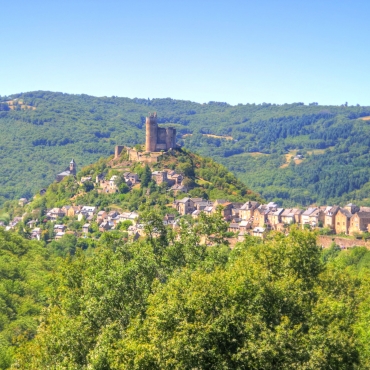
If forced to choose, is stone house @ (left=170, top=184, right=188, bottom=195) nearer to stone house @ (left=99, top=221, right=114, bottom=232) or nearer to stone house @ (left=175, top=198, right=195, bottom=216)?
stone house @ (left=175, top=198, right=195, bottom=216)

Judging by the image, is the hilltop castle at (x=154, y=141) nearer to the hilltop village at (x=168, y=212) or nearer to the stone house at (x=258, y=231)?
the hilltop village at (x=168, y=212)

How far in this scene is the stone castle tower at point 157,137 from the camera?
126m

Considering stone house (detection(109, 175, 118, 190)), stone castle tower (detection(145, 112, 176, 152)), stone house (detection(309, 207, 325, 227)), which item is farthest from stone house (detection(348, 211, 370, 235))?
stone castle tower (detection(145, 112, 176, 152))

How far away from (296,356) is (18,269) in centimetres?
4991

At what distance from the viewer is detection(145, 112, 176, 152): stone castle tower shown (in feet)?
413

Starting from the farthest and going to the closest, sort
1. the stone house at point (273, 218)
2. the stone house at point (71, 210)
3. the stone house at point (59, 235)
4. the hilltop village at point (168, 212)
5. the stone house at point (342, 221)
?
the stone house at point (71, 210)
the stone house at point (59, 235)
the stone house at point (273, 218)
the hilltop village at point (168, 212)
the stone house at point (342, 221)

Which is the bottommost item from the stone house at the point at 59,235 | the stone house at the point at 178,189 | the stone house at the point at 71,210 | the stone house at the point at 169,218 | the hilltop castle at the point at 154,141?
the stone house at the point at 59,235

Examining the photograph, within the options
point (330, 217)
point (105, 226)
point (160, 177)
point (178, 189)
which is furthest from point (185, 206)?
point (330, 217)

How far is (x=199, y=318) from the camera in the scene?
30.3m

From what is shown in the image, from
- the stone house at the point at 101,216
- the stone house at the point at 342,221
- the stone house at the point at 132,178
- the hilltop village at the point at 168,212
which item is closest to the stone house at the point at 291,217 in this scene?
the hilltop village at the point at 168,212

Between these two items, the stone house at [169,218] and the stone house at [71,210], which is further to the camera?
the stone house at [71,210]

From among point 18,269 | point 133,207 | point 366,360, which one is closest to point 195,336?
point 366,360

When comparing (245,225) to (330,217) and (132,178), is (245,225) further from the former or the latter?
(132,178)

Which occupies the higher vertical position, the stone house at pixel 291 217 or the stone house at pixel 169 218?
the stone house at pixel 291 217
